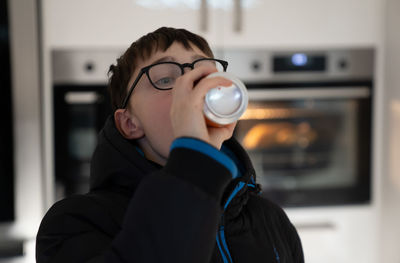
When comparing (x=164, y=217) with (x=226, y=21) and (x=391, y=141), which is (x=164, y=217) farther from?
(x=391, y=141)

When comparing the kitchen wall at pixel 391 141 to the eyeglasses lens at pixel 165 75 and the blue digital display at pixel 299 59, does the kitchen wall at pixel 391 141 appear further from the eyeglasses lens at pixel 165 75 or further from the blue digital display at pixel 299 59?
the eyeglasses lens at pixel 165 75

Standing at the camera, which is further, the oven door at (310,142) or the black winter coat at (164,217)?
the oven door at (310,142)

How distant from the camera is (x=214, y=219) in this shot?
0.54m

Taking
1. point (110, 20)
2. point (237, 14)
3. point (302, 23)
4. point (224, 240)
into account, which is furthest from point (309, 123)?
point (224, 240)

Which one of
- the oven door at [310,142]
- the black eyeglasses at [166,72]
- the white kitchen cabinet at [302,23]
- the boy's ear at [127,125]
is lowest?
the oven door at [310,142]

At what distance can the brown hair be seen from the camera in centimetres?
75

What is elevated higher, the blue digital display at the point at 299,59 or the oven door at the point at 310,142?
the blue digital display at the point at 299,59

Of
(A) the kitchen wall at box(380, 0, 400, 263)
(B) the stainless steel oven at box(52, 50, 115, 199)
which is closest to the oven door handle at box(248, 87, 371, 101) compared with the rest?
(A) the kitchen wall at box(380, 0, 400, 263)

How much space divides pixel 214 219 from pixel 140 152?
0.25 m

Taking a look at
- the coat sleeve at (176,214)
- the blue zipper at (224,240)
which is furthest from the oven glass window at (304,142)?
the coat sleeve at (176,214)

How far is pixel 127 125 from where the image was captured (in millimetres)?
766

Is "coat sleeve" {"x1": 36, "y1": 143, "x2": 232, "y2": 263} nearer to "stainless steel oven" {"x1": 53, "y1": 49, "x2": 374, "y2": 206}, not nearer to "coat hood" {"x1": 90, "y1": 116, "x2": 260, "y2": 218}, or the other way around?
"coat hood" {"x1": 90, "y1": 116, "x2": 260, "y2": 218}

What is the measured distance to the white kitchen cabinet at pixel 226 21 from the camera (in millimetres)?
1553

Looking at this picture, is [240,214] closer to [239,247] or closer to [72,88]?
[239,247]
